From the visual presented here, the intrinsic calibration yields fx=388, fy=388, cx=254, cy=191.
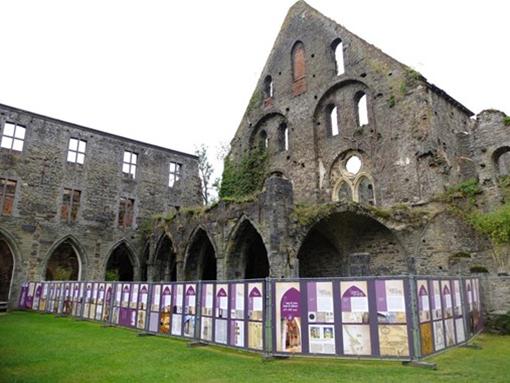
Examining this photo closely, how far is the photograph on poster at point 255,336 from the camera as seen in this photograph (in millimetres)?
6831

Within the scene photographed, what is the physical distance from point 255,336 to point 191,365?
4.17 ft

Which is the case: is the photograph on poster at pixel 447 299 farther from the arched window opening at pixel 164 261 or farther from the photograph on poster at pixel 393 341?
the arched window opening at pixel 164 261

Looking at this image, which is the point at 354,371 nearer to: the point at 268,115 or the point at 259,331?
the point at 259,331

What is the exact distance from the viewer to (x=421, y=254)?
12.6 metres

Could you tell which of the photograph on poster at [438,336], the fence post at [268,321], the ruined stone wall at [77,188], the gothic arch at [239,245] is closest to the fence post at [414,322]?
the photograph on poster at [438,336]

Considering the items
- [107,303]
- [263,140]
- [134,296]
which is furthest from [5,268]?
[263,140]

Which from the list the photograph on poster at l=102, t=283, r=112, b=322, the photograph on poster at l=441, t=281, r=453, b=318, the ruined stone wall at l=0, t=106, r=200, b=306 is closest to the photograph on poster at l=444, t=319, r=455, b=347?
the photograph on poster at l=441, t=281, r=453, b=318

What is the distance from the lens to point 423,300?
21.1 feet

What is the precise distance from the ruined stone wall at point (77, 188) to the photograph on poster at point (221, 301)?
14745 mm

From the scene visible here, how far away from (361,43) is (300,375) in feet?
52.9

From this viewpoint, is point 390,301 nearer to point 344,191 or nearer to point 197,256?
point 344,191

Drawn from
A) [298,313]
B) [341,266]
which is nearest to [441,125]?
[341,266]

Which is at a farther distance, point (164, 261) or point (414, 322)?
point (164, 261)

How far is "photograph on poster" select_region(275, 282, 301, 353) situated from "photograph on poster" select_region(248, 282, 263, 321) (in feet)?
1.17
